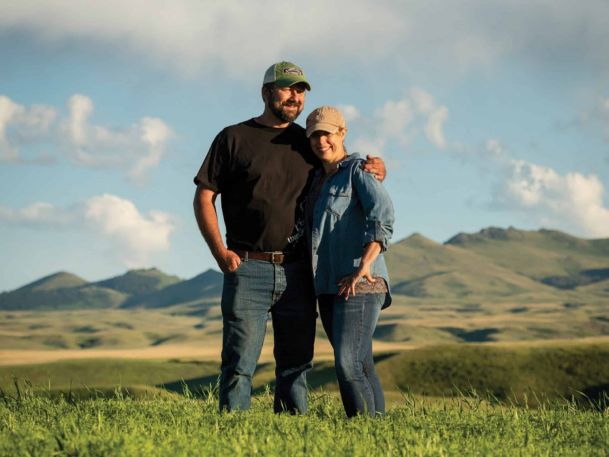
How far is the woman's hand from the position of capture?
6337 mm

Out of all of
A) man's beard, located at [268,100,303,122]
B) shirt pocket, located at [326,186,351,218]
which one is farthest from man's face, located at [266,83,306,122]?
shirt pocket, located at [326,186,351,218]

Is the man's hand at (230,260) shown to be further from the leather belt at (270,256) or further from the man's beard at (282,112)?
the man's beard at (282,112)

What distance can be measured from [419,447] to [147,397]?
462cm

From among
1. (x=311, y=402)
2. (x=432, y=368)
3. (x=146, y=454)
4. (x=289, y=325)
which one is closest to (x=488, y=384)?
(x=432, y=368)

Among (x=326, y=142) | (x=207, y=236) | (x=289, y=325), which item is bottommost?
(x=289, y=325)

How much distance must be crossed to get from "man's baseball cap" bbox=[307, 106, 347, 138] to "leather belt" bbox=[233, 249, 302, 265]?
100cm

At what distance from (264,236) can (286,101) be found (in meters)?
1.13

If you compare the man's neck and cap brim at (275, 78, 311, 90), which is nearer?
cap brim at (275, 78, 311, 90)

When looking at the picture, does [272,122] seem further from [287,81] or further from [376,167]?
[376,167]

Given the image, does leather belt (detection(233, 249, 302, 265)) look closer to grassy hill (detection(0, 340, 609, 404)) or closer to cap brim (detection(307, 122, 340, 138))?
cap brim (detection(307, 122, 340, 138))

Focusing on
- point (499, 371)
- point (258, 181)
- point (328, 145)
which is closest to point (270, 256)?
point (258, 181)

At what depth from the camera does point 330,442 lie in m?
5.62

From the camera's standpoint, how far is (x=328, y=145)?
6.77m

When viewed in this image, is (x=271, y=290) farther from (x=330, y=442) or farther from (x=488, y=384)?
(x=488, y=384)
